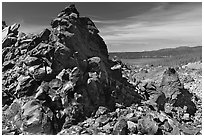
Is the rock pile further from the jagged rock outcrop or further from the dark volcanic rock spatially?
the dark volcanic rock

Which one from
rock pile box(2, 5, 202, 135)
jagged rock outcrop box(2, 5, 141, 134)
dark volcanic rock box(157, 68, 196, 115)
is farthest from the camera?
dark volcanic rock box(157, 68, 196, 115)

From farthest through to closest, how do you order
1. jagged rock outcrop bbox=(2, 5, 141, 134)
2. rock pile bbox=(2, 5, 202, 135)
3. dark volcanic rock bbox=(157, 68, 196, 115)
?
dark volcanic rock bbox=(157, 68, 196, 115)
jagged rock outcrop bbox=(2, 5, 141, 134)
rock pile bbox=(2, 5, 202, 135)

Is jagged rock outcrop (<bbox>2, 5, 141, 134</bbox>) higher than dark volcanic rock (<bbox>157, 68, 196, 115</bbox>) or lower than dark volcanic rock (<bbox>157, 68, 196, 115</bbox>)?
higher

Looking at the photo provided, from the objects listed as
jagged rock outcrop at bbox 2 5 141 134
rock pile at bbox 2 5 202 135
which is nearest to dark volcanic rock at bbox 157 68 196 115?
rock pile at bbox 2 5 202 135

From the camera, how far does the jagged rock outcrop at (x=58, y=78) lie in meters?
25.6

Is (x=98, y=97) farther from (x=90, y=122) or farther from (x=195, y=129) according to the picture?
(x=195, y=129)

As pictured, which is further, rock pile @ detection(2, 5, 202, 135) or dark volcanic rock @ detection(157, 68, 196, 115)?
dark volcanic rock @ detection(157, 68, 196, 115)

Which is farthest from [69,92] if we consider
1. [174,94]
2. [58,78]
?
[174,94]

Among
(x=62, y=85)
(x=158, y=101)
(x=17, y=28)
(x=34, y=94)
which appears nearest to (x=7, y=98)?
(x=34, y=94)

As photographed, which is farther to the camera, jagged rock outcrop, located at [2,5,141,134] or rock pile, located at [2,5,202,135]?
jagged rock outcrop, located at [2,5,141,134]

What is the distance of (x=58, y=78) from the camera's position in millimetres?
28047

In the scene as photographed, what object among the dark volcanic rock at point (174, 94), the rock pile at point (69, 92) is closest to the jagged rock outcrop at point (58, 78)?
the rock pile at point (69, 92)

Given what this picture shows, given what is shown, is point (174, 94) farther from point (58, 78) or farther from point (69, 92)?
point (58, 78)

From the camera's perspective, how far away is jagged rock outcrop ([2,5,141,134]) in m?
25.6
